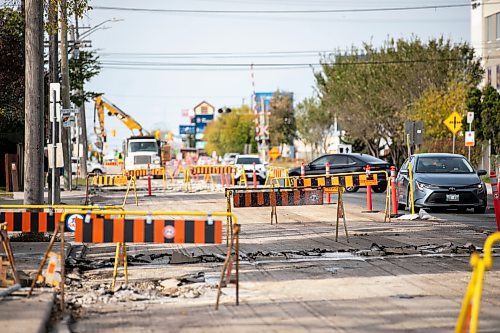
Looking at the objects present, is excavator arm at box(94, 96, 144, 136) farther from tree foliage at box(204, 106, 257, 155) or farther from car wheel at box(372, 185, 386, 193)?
tree foliage at box(204, 106, 257, 155)

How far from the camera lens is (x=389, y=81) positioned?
7094cm

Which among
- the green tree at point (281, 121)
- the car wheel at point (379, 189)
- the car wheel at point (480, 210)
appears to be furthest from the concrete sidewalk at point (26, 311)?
the green tree at point (281, 121)

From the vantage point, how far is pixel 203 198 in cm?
3631

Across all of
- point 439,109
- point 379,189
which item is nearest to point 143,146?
point 439,109

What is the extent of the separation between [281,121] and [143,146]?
60.0 meters

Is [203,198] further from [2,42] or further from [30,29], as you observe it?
[30,29]

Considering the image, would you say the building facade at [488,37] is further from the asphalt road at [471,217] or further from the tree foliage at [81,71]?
the asphalt road at [471,217]

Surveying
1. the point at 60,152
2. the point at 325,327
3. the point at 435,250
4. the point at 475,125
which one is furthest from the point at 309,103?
the point at 325,327

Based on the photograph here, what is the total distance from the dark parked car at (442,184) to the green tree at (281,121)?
3890 inches

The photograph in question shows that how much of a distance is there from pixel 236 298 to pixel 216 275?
2.42 metres

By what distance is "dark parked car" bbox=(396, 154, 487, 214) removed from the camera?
2512cm

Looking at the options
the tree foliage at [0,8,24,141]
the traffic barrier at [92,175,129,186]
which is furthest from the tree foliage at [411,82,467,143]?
the tree foliage at [0,8,24,141]

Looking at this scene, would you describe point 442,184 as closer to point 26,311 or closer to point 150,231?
point 150,231

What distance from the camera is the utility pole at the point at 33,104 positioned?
19578 mm
